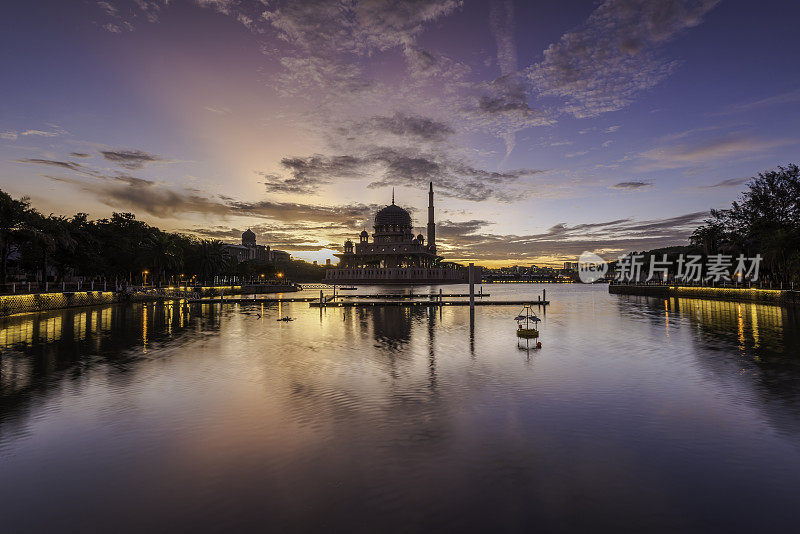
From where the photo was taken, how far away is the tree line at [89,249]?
54938mm

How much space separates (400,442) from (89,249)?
8229 cm

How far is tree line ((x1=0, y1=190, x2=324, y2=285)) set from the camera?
54938 millimetres

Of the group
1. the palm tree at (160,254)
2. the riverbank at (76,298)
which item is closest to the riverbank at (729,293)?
the riverbank at (76,298)

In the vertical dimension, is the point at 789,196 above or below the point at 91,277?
above

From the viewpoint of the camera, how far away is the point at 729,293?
234ft

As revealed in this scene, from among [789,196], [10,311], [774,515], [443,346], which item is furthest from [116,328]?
[789,196]

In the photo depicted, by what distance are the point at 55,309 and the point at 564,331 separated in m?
54.4

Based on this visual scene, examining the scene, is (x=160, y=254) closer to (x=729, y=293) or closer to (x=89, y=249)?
(x=89, y=249)

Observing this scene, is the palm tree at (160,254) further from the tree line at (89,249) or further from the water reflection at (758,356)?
the water reflection at (758,356)

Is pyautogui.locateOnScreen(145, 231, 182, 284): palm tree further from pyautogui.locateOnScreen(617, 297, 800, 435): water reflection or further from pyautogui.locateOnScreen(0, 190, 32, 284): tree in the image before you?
pyautogui.locateOnScreen(617, 297, 800, 435): water reflection

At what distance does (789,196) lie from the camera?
84.3 meters

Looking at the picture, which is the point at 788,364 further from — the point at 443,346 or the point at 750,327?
the point at 750,327

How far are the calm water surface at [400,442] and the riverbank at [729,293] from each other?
4771cm

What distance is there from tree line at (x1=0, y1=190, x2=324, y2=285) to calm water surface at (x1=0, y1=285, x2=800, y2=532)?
1756 inches
